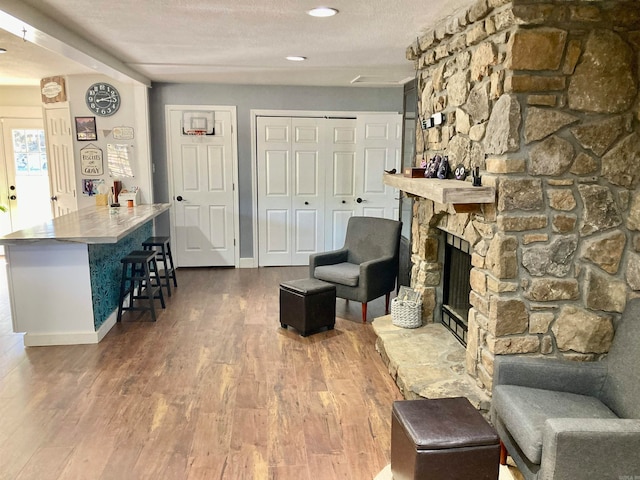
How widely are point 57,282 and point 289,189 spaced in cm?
319

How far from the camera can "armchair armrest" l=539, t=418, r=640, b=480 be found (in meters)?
1.79

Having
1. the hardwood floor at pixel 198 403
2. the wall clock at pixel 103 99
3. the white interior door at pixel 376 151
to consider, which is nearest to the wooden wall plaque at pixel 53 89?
the wall clock at pixel 103 99

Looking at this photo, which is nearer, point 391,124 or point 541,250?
point 541,250

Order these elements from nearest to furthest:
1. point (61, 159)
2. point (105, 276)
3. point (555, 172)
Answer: point (555, 172), point (105, 276), point (61, 159)

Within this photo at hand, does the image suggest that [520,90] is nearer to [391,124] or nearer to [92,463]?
[92,463]

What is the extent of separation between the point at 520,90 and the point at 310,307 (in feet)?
7.67

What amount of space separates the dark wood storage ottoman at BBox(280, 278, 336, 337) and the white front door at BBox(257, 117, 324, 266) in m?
2.24

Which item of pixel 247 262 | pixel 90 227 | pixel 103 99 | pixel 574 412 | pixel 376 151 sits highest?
pixel 103 99

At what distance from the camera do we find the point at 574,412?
84.4 inches

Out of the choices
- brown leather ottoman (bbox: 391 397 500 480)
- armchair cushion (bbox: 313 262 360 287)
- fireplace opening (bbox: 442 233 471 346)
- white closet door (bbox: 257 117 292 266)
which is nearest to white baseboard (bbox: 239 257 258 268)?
white closet door (bbox: 257 117 292 266)

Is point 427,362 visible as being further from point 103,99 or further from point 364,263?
point 103,99

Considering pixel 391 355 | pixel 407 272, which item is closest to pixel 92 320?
pixel 391 355

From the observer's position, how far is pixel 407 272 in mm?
4848

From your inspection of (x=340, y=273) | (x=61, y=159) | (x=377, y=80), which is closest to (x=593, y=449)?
(x=340, y=273)
